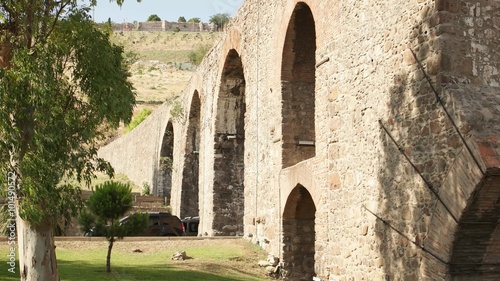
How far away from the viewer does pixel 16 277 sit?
11.9m

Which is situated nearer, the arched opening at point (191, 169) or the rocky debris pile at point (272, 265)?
the rocky debris pile at point (272, 265)

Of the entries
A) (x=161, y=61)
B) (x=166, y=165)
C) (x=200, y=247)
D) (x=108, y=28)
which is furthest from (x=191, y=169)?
(x=161, y=61)

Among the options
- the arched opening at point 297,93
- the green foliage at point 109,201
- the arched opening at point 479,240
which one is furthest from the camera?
the arched opening at point 297,93

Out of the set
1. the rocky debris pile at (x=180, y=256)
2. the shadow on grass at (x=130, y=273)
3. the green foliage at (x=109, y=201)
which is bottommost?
the shadow on grass at (x=130, y=273)

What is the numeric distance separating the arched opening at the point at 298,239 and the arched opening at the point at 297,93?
0.97 meters

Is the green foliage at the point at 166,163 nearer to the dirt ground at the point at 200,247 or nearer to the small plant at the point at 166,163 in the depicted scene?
the small plant at the point at 166,163

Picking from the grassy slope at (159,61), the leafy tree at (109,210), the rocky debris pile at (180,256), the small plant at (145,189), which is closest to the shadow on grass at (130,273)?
the leafy tree at (109,210)

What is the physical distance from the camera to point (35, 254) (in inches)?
388

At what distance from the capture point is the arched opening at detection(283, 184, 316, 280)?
1371 cm

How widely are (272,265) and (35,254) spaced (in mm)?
5409

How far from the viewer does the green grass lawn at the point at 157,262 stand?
12656 millimetres

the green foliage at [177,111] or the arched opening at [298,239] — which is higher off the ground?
the green foliage at [177,111]

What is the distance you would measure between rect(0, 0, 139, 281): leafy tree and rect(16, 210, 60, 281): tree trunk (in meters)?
0.01

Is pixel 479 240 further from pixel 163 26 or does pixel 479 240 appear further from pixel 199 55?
pixel 163 26
